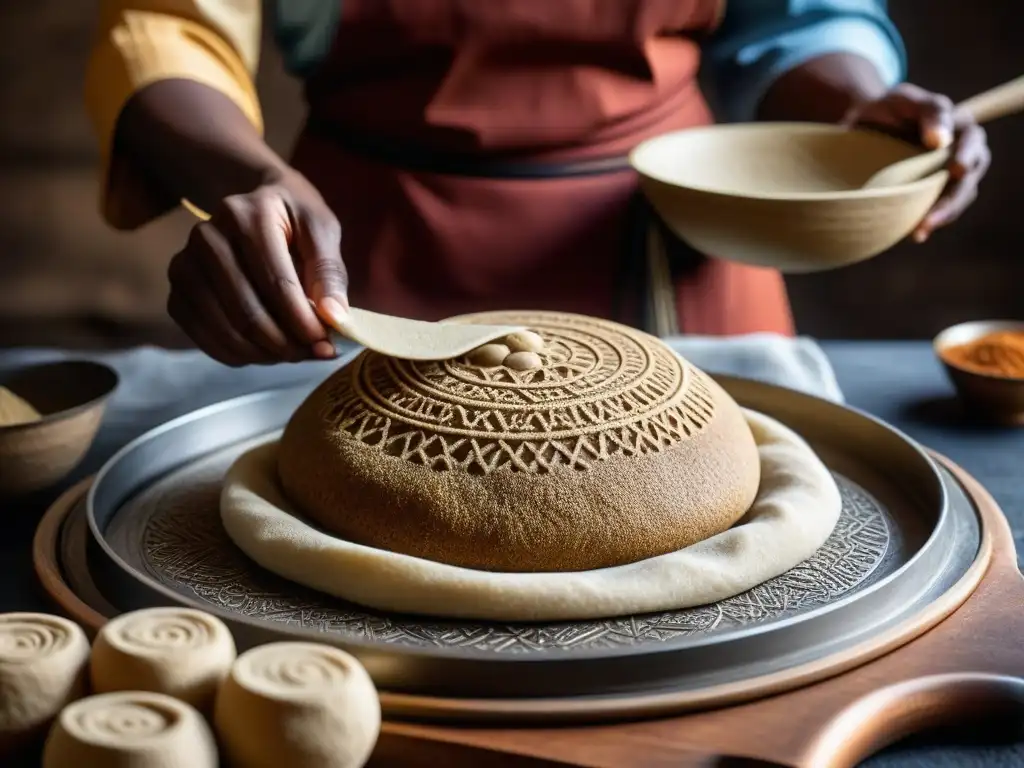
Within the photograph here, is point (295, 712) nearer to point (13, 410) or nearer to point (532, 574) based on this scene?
point (532, 574)

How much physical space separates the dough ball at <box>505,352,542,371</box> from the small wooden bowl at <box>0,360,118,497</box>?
324 mm

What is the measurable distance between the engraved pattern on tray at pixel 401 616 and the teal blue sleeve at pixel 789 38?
2.18 feet

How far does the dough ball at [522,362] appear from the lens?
77 cm

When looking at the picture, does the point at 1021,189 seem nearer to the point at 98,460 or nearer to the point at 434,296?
the point at 434,296

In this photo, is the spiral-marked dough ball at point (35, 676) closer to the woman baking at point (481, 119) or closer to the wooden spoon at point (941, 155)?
the woman baking at point (481, 119)

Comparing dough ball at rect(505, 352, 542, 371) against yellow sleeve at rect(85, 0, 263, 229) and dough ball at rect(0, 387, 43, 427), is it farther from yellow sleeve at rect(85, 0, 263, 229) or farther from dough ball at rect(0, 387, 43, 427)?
yellow sleeve at rect(85, 0, 263, 229)

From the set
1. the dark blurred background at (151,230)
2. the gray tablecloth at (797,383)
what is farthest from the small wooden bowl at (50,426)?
the dark blurred background at (151,230)

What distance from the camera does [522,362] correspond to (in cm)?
78

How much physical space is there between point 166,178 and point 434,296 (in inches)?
12.5

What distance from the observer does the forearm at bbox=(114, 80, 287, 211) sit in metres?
1.00

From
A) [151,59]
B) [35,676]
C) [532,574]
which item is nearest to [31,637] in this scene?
[35,676]

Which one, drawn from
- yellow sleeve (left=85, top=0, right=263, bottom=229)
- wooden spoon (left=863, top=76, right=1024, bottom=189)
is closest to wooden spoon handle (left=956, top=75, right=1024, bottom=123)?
wooden spoon (left=863, top=76, right=1024, bottom=189)

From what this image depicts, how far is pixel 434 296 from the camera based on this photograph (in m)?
1.28

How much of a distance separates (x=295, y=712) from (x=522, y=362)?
0.33 meters
